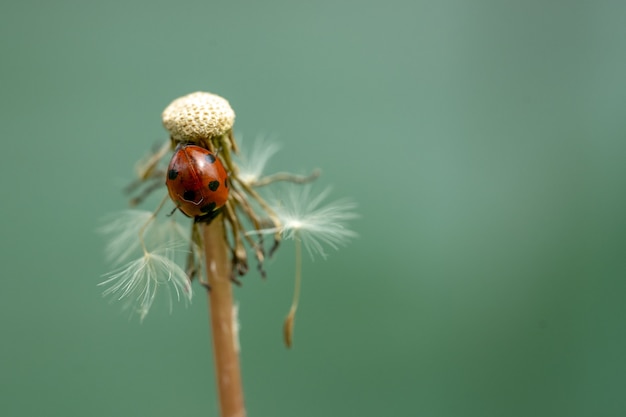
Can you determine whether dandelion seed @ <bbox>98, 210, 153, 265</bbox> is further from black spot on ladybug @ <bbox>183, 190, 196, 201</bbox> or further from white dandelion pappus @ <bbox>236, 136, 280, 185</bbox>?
black spot on ladybug @ <bbox>183, 190, 196, 201</bbox>

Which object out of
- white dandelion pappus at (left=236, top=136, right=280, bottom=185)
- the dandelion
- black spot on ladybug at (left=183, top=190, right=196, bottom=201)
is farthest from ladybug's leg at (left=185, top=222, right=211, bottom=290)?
white dandelion pappus at (left=236, top=136, right=280, bottom=185)

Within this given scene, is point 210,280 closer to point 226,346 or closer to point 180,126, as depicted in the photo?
point 226,346

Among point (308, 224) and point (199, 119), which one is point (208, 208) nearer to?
point (199, 119)

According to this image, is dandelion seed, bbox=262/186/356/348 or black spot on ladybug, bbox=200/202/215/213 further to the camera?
dandelion seed, bbox=262/186/356/348

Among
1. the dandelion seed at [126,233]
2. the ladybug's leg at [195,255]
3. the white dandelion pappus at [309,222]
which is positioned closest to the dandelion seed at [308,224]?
the white dandelion pappus at [309,222]

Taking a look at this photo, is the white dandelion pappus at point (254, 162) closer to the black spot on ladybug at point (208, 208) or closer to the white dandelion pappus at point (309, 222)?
the white dandelion pappus at point (309, 222)

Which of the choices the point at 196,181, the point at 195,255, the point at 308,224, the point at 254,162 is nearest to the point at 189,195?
the point at 196,181
